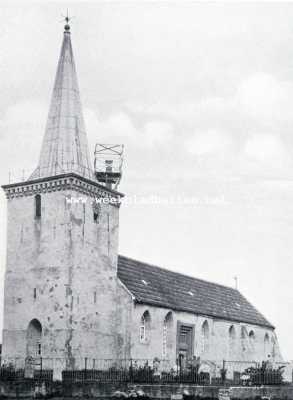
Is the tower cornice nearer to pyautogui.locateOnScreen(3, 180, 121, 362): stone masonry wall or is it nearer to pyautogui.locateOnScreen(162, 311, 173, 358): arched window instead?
pyautogui.locateOnScreen(3, 180, 121, 362): stone masonry wall

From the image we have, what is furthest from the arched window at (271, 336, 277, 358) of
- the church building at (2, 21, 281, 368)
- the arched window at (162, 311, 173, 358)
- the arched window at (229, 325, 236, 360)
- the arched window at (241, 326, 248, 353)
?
the arched window at (162, 311, 173, 358)

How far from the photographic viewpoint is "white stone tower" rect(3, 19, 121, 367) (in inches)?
1505

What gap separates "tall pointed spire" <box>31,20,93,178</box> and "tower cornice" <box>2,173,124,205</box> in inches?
35.1

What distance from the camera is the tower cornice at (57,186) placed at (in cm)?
3922

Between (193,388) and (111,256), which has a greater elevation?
(111,256)

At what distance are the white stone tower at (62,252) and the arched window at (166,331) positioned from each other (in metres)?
5.18

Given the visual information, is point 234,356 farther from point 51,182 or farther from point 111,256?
point 51,182

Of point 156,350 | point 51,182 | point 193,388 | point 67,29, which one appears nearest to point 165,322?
point 156,350

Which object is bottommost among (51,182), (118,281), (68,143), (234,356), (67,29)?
(234,356)

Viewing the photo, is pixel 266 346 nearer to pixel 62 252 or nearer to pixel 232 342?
pixel 232 342

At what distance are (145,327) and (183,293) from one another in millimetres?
9556

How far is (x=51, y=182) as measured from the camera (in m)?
39.7

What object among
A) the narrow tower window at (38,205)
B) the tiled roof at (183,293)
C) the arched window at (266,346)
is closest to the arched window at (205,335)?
the tiled roof at (183,293)

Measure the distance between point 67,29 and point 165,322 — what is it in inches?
856
